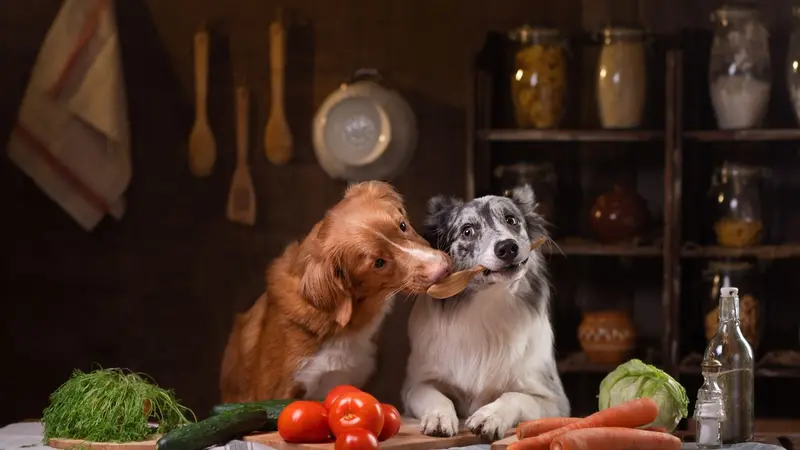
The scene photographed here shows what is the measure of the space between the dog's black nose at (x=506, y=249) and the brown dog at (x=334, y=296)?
13 centimetres

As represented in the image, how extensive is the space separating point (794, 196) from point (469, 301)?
2.17 m

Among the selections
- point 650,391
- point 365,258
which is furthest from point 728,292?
point 365,258

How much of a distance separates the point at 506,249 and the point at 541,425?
0.43 m

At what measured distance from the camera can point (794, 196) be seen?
443 cm

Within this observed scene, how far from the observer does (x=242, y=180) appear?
15.3ft

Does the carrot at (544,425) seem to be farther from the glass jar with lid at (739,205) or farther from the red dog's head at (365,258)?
the glass jar with lid at (739,205)

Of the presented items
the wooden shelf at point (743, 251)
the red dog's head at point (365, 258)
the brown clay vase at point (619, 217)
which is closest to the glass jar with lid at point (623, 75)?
the brown clay vase at point (619, 217)

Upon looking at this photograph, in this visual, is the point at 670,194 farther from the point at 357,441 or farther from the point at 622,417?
the point at 357,441

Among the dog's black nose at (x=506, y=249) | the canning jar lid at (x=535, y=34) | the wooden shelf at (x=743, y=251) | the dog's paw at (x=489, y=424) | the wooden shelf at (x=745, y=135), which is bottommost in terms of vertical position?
the dog's paw at (x=489, y=424)

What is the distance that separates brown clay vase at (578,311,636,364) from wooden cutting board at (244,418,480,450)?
172 centimetres

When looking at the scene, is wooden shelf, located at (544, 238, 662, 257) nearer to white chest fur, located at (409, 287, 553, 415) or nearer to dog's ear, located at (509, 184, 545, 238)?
dog's ear, located at (509, 184, 545, 238)

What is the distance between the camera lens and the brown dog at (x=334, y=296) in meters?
2.68

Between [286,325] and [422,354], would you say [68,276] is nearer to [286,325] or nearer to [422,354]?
[286,325]

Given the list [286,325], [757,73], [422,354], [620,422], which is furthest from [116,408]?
[757,73]
